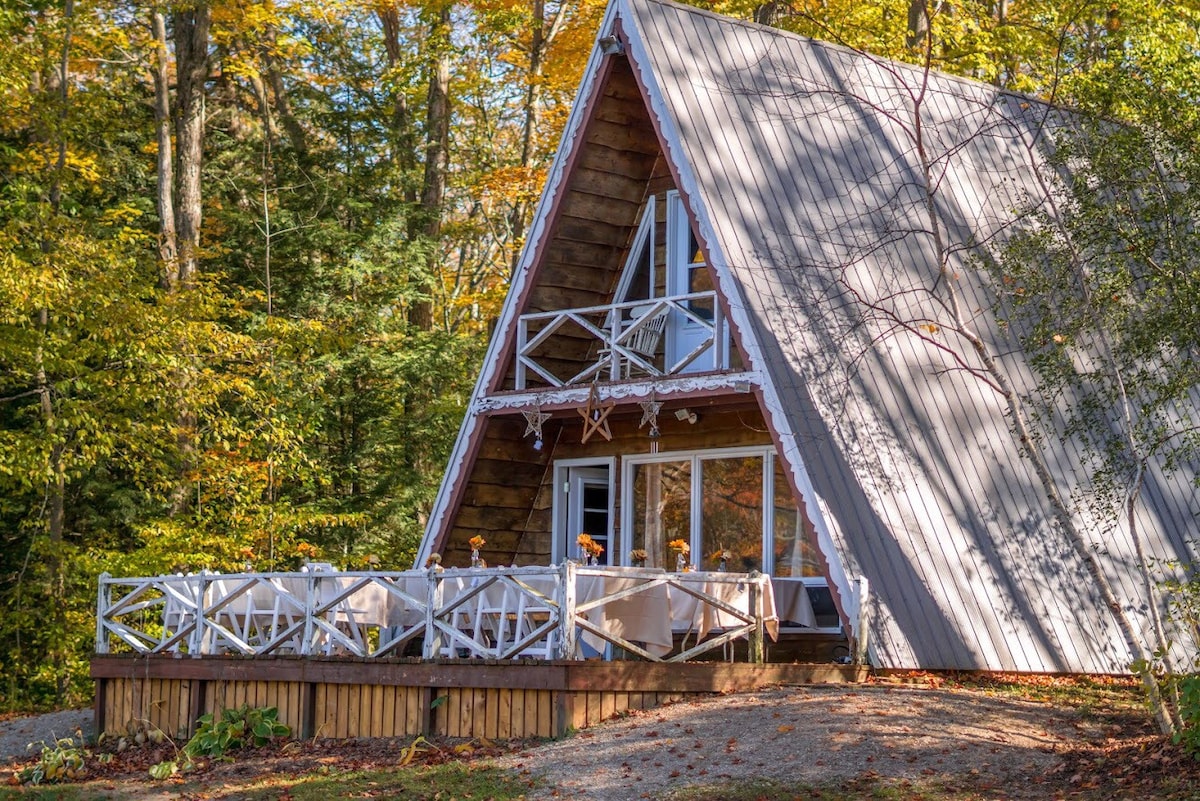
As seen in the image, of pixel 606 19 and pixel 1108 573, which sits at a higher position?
pixel 606 19

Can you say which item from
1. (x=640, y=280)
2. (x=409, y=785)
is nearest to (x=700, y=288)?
(x=640, y=280)

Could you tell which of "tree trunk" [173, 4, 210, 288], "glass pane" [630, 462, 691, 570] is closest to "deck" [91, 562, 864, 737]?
"glass pane" [630, 462, 691, 570]

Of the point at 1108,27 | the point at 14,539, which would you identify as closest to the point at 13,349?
the point at 14,539

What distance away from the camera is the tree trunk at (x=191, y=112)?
26297mm

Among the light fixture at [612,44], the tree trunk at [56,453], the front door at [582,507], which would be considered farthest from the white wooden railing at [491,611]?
the tree trunk at [56,453]

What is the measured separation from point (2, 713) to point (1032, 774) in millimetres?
17781

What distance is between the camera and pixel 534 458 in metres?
18.2

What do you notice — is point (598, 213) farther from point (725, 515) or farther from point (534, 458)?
point (725, 515)

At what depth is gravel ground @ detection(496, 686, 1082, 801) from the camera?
10016 mm

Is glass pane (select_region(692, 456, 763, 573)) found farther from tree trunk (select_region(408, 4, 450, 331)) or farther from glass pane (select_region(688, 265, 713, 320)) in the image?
tree trunk (select_region(408, 4, 450, 331))

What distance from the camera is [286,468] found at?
79.3ft

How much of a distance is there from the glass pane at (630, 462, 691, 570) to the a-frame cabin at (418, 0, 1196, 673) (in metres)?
0.03

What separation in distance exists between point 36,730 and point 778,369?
1067 centimetres

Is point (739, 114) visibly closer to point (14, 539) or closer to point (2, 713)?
point (2, 713)
